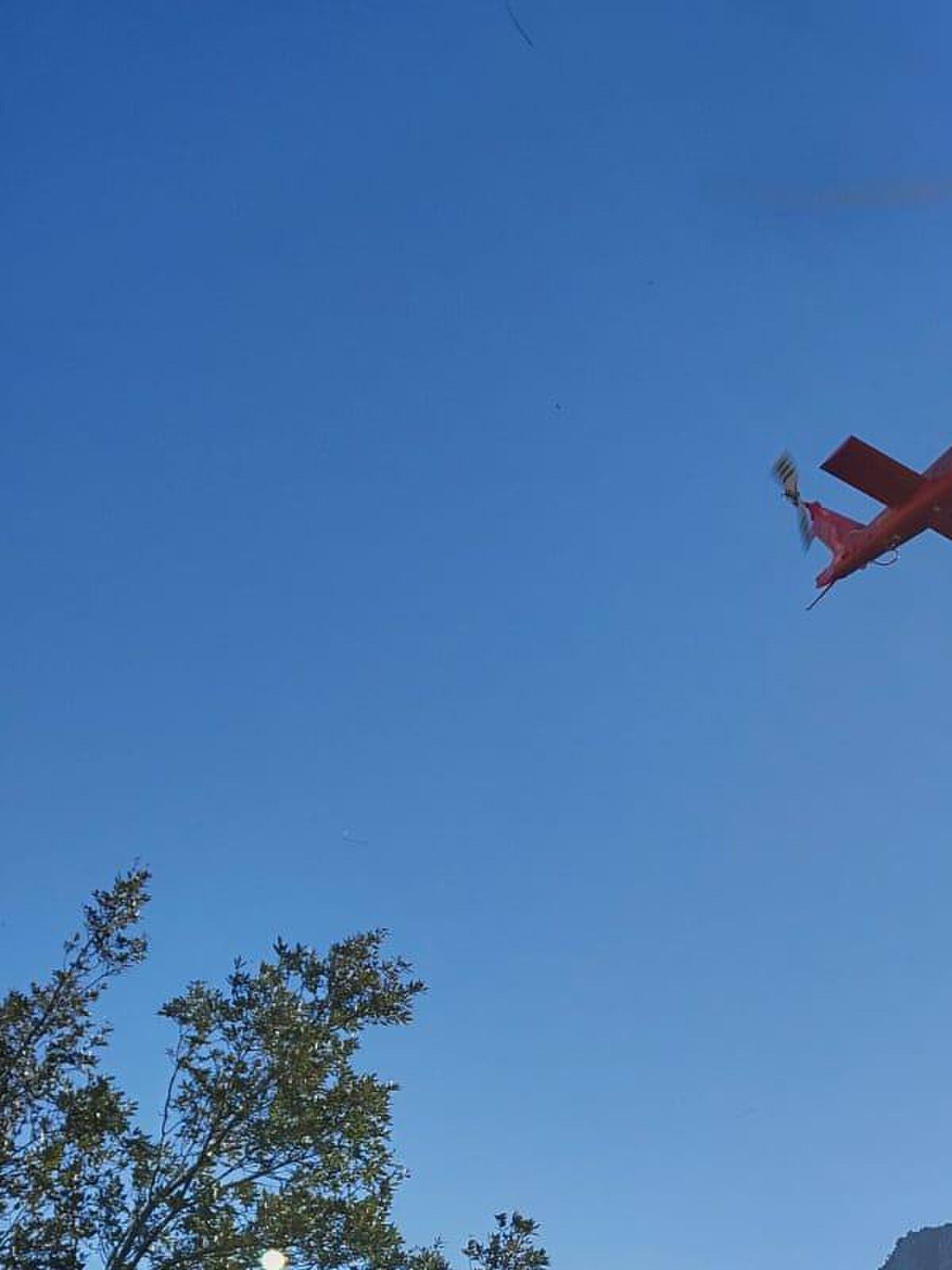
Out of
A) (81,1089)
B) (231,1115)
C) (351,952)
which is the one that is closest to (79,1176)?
(81,1089)

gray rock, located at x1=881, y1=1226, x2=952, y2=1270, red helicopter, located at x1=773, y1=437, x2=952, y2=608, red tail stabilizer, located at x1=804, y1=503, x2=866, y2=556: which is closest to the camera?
red helicopter, located at x1=773, y1=437, x2=952, y2=608

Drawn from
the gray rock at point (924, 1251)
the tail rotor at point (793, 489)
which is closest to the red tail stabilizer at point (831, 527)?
the tail rotor at point (793, 489)

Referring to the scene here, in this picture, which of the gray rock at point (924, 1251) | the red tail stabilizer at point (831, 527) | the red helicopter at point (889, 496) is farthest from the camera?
the gray rock at point (924, 1251)

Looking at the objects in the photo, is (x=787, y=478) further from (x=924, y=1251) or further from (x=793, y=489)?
(x=924, y=1251)

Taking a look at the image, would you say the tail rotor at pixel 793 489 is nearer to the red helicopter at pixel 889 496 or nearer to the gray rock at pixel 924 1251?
the red helicopter at pixel 889 496

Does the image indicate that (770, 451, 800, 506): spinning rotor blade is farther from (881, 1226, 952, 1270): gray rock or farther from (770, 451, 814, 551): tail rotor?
(881, 1226, 952, 1270): gray rock

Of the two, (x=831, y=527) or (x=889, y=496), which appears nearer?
(x=889, y=496)

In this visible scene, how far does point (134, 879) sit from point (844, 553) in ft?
60.5

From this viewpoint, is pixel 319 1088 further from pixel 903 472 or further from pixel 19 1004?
pixel 903 472

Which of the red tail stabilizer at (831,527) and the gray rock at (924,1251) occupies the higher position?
the red tail stabilizer at (831,527)

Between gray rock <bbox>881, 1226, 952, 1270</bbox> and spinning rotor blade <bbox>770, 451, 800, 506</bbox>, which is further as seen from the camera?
gray rock <bbox>881, 1226, 952, 1270</bbox>

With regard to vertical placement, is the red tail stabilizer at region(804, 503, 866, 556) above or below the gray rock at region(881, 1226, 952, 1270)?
above

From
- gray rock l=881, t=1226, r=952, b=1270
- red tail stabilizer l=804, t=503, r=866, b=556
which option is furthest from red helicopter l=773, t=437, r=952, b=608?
gray rock l=881, t=1226, r=952, b=1270

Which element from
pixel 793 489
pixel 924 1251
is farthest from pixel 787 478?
pixel 924 1251
